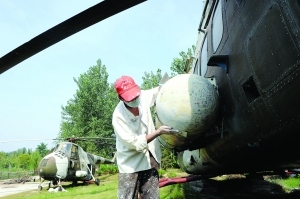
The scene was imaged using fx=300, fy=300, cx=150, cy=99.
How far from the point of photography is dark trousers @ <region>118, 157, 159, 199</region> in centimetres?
277

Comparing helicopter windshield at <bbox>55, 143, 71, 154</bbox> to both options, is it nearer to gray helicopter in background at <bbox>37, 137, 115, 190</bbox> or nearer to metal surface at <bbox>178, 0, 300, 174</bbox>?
gray helicopter in background at <bbox>37, 137, 115, 190</bbox>

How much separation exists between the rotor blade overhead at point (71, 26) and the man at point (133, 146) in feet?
4.79

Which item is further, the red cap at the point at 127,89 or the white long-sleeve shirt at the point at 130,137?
the white long-sleeve shirt at the point at 130,137

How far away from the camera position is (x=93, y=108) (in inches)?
1459

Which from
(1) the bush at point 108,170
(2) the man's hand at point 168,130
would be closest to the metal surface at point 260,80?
(2) the man's hand at point 168,130

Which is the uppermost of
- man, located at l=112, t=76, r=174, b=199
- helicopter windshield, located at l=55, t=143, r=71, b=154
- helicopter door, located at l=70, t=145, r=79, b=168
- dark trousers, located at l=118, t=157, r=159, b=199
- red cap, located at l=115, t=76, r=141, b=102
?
helicopter windshield, located at l=55, t=143, r=71, b=154

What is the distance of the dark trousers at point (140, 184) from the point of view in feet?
9.09

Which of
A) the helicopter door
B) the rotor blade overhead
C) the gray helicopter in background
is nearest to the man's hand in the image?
the rotor blade overhead

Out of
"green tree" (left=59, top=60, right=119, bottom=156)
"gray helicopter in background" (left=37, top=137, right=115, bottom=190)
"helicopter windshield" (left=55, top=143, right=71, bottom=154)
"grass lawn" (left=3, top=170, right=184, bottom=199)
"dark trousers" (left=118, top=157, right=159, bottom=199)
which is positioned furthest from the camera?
"green tree" (left=59, top=60, right=119, bottom=156)

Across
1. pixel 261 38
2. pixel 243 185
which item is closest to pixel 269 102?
pixel 261 38

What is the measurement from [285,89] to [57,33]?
A: 1210 mm

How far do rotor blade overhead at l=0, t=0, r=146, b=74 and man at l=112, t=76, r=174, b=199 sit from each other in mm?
1460

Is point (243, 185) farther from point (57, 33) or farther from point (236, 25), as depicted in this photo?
point (57, 33)

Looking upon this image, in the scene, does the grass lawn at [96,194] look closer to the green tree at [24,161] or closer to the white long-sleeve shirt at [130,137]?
the white long-sleeve shirt at [130,137]
